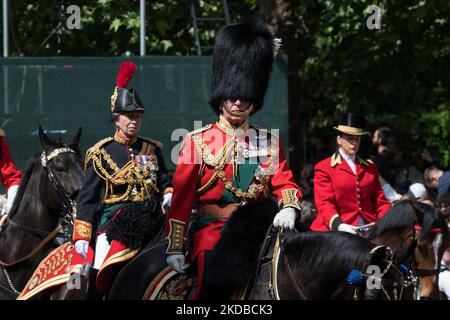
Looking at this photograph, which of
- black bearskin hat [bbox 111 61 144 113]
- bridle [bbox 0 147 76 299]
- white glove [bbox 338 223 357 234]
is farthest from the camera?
white glove [bbox 338 223 357 234]

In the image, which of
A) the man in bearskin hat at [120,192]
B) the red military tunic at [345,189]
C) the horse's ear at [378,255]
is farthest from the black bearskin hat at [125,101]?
the horse's ear at [378,255]

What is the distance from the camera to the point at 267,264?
22.1 ft

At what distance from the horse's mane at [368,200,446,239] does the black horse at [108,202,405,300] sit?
150 cm

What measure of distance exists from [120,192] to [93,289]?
2.32 ft

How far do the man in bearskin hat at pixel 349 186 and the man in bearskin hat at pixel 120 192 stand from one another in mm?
1519

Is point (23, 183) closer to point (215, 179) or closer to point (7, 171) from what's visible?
point (7, 171)

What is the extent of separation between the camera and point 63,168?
347 inches

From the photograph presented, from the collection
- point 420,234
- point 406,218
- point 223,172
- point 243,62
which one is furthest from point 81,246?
point 420,234

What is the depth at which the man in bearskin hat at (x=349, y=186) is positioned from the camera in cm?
951

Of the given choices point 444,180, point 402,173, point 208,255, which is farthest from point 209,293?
point 402,173

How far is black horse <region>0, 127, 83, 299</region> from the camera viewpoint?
8.87 meters

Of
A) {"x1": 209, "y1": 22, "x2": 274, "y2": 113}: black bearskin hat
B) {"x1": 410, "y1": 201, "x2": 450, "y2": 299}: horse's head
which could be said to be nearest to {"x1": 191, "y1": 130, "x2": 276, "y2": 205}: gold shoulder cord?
{"x1": 209, "y1": 22, "x2": 274, "y2": 113}: black bearskin hat

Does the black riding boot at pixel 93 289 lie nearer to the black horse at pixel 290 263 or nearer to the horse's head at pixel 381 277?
the black horse at pixel 290 263

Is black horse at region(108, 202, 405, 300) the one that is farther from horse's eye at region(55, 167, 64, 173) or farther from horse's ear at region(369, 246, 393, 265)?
horse's eye at region(55, 167, 64, 173)
